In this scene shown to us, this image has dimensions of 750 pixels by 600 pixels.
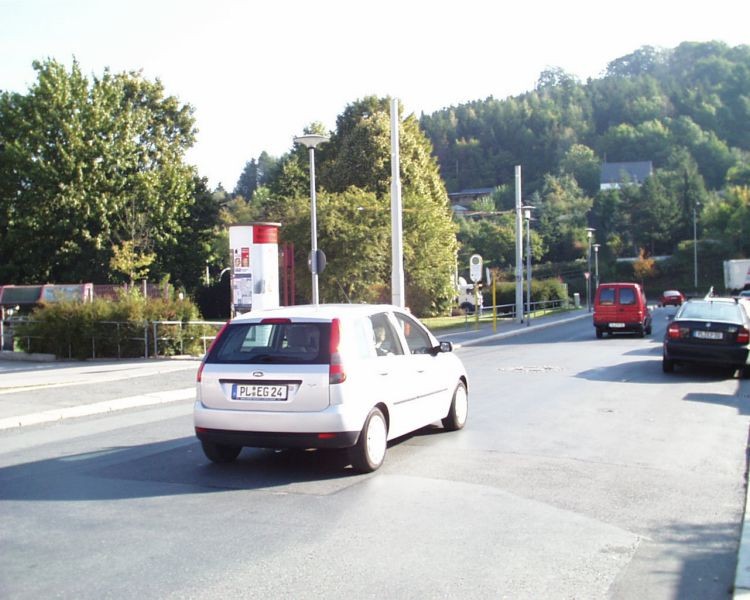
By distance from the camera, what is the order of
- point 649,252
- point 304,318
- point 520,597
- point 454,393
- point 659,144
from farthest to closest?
point 659,144, point 649,252, point 454,393, point 304,318, point 520,597

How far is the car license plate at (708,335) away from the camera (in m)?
16.7

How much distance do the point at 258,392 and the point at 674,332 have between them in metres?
11.6

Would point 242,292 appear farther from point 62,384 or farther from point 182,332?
point 62,384

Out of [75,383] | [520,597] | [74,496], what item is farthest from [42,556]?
[75,383]

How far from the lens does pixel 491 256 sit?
97.4 metres

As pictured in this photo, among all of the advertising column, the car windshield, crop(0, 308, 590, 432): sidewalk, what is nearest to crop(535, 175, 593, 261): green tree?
crop(0, 308, 590, 432): sidewalk

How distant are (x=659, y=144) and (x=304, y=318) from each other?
516ft

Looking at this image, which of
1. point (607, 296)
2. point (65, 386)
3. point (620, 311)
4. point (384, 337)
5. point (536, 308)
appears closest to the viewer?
point (384, 337)

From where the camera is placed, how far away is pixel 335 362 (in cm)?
791

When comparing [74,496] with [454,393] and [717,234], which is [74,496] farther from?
[717,234]

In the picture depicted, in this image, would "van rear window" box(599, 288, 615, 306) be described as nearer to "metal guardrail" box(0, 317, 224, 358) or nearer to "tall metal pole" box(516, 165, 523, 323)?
"tall metal pole" box(516, 165, 523, 323)

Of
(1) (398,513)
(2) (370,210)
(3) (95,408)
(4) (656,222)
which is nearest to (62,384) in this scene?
(3) (95,408)

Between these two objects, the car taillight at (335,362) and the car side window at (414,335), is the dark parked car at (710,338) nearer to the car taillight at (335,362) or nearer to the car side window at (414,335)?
the car side window at (414,335)

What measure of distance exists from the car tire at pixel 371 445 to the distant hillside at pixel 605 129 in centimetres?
13933
